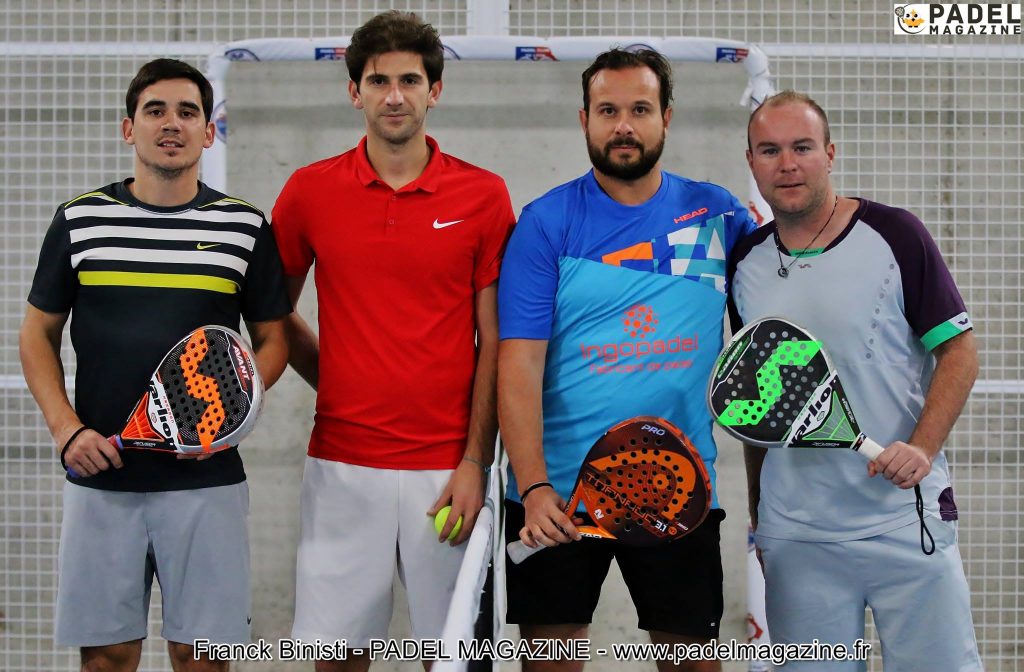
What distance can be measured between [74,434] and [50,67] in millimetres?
2378

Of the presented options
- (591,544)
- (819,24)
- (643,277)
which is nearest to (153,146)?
(643,277)

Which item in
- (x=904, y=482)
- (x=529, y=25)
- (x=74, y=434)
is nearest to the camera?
(x=904, y=482)

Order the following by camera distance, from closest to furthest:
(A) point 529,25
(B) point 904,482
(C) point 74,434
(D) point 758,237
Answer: (B) point 904,482
(C) point 74,434
(D) point 758,237
(A) point 529,25

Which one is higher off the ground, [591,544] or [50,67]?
[50,67]

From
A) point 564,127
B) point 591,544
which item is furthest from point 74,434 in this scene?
point 564,127

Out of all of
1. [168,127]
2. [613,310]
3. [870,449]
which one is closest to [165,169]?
[168,127]

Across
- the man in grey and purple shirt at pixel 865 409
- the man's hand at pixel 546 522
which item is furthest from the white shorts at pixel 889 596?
the man's hand at pixel 546 522

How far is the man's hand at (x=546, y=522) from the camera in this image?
1886 mm

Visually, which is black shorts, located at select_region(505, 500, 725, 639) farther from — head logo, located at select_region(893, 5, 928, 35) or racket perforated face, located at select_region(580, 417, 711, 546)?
head logo, located at select_region(893, 5, 928, 35)

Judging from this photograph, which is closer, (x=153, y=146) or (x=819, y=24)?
(x=153, y=146)

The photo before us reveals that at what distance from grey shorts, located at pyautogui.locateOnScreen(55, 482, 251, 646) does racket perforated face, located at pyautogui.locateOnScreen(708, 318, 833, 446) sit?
1190 mm

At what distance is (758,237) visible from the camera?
217cm

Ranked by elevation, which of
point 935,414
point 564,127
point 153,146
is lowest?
point 935,414

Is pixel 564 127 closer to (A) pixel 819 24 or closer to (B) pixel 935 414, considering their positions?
(A) pixel 819 24
